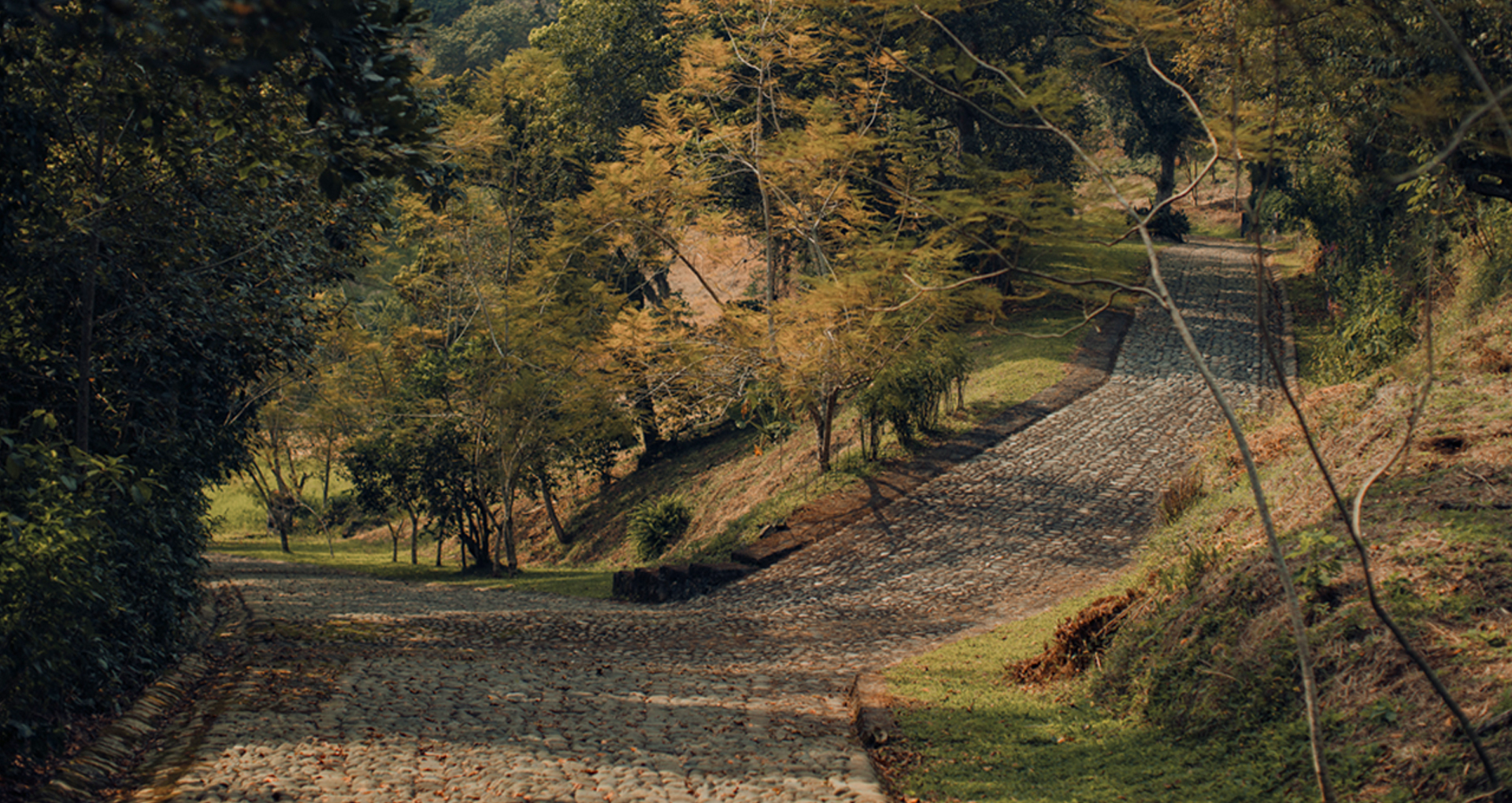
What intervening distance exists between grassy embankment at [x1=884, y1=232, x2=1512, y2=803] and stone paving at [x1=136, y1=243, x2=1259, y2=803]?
3.21 feet

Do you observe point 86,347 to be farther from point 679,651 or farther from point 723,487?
point 723,487

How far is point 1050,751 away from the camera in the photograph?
19.3 feet

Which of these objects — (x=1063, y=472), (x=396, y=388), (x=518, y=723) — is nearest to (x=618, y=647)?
(x=518, y=723)

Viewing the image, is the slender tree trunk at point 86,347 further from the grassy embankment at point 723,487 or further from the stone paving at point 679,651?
the grassy embankment at point 723,487

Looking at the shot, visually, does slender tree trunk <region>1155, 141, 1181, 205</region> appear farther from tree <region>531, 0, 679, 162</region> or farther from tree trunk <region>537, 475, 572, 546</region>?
tree trunk <region>537, 475, 572, 546</region>

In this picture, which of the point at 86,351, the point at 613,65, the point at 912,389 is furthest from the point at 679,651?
the point at 613,65

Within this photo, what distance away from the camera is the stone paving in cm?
535

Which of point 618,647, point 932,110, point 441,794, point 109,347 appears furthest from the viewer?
point 932,110

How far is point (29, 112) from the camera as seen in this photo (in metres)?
5.52

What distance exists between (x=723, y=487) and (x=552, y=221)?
839cm

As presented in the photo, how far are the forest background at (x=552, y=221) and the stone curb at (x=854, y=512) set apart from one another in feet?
3.34

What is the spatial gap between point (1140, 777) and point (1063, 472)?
1058 cm

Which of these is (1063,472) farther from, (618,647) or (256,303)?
(256,303)

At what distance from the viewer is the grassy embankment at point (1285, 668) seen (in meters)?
4.62
